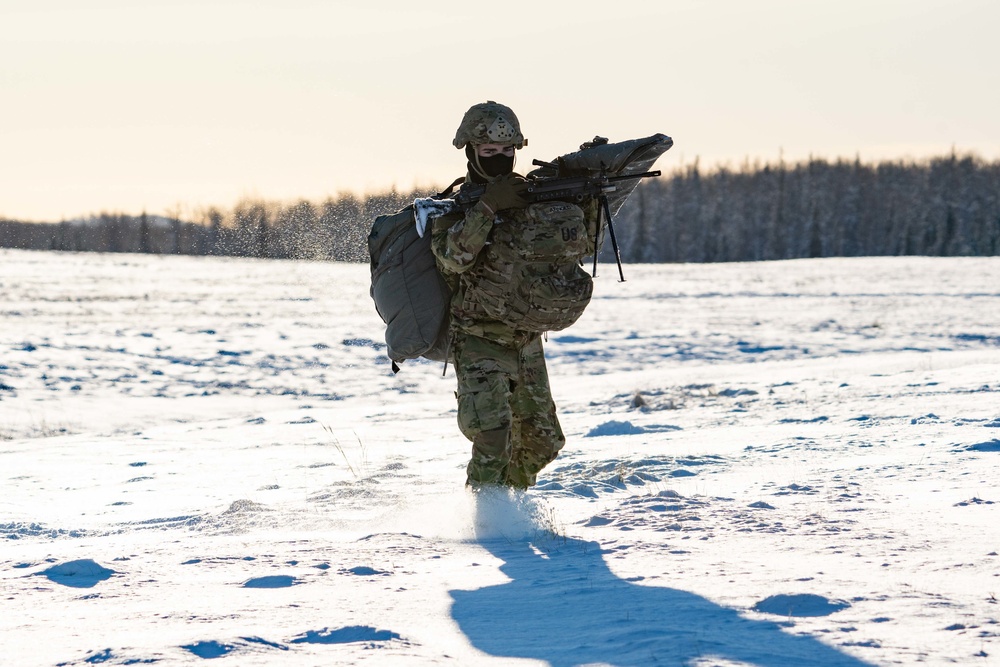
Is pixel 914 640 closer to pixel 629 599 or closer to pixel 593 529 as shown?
pixel 629 599

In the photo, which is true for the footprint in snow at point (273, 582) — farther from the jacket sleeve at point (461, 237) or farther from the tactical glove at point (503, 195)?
the tactical glove at point (503, 195)

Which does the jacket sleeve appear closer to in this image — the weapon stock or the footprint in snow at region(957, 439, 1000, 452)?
the weapon stock

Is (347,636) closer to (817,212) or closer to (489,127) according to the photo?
(489,127)

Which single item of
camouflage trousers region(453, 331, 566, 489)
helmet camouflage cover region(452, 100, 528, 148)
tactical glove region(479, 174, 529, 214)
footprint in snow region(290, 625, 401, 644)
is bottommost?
footprint in snow region(290, 625, 401, 644)

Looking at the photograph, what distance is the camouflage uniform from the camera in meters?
4.64

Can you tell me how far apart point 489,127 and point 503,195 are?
33cm

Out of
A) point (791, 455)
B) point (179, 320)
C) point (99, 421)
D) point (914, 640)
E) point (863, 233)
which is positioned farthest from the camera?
point (863, 233)

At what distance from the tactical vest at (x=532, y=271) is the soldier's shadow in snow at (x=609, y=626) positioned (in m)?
1.29

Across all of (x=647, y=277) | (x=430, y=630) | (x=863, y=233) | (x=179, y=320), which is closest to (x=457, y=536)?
(x=430, y=630)

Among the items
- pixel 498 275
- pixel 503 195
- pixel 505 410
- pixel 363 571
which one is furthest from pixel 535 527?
pixel 503 195

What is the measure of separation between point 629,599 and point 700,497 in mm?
1752

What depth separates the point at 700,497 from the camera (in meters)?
4.88

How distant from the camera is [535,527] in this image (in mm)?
4477

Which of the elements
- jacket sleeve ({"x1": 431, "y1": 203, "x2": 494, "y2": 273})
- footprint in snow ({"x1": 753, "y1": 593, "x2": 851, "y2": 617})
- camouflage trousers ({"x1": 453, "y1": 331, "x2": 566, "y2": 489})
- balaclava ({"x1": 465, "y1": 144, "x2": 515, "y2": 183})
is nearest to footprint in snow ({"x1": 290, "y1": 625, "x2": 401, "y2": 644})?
footprint in snow ({"x1": 753, "y1": 593, "x2": 851, "y2": 617})
